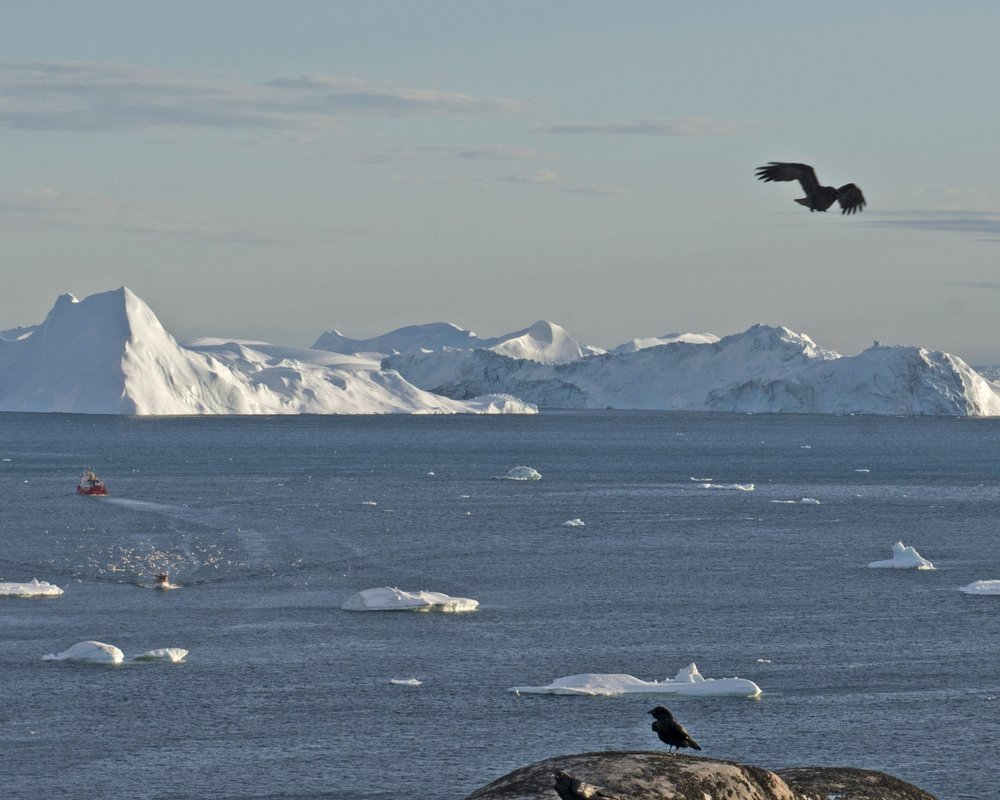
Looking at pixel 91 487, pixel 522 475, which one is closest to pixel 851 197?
pixel 91 487

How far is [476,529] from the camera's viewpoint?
103750mm

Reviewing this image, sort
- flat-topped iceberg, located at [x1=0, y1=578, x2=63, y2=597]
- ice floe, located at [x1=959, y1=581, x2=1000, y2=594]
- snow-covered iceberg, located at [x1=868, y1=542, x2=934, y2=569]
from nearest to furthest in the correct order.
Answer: flat-topped iceberg, located at [x1=0, y1=578, x2=63, y2=597] → ice floe, located at [x1=959, y1=581, x2=1000, y2=594] → snow-covered iceberg, located at [x1=868, y1=542, x2=934, y2=569]

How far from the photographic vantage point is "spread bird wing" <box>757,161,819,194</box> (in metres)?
17.5

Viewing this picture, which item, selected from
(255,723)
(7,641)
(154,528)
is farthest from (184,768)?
(154,528)

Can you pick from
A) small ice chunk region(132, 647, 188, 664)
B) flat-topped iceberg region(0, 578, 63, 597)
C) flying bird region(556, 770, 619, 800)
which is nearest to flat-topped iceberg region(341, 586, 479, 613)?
small ice chunk region(132, 647, 188, 664)

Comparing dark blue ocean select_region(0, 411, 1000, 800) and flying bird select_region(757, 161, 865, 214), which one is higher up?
flying bird select_region(757, 161, 865, 214)

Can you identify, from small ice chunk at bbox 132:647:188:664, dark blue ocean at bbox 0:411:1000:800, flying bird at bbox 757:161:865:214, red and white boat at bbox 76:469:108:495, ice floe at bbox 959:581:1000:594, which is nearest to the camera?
flying bird at bbox 757:161:865:214

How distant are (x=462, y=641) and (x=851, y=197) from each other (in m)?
42.2

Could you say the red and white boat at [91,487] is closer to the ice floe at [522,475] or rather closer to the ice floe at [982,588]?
the ice floe at [522,475]

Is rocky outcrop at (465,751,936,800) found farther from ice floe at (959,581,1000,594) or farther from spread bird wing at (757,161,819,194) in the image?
ice floe at (959,581,1000,594)

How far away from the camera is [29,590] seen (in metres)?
68.9

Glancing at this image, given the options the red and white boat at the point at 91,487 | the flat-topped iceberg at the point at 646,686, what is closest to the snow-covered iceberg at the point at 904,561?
the flat-topped iceberg at the point at 646,686

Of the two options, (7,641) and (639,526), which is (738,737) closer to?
(7,641)

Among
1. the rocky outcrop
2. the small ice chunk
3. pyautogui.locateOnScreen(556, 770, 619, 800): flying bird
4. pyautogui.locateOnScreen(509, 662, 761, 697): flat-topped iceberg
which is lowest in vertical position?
the small ice chunk
